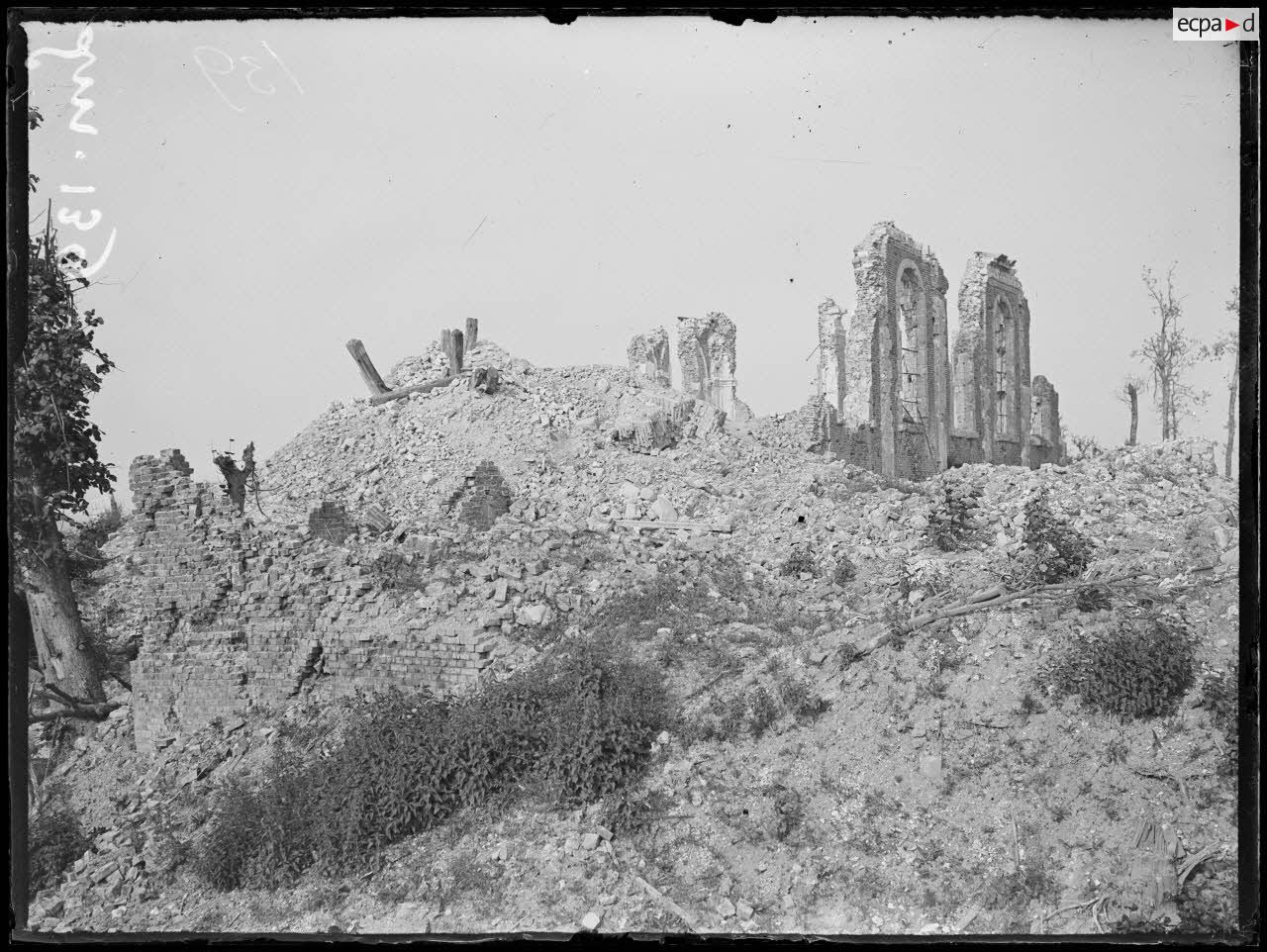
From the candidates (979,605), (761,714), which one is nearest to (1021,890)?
(761,714)

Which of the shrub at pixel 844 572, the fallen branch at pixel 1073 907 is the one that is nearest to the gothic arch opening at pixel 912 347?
the shrub at pixel 844 572

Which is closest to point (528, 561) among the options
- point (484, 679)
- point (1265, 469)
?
point (484, 679)

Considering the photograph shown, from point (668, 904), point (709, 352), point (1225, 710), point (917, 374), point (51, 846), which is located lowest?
point (51, 846)

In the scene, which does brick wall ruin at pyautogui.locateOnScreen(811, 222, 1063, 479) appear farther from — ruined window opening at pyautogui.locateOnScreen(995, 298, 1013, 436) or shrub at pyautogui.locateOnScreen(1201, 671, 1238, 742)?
shrub at pyautogui.locateOnScreen(1201, 671, 1238, 742)

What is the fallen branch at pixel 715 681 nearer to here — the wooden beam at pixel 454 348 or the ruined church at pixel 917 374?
the ruined church at pixel 917 374

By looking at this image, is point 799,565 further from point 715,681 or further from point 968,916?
point 968,916

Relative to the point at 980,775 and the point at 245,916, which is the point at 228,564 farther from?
the point at 980,775
